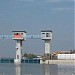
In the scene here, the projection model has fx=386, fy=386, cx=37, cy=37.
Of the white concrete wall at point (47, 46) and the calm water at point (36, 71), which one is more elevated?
the white concrete wall at point (47, 46)

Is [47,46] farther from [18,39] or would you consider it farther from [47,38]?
[18,39]

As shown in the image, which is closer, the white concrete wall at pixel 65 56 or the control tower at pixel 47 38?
the control tower at pixel 47 38

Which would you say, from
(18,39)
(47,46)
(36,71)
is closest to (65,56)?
(47,46)

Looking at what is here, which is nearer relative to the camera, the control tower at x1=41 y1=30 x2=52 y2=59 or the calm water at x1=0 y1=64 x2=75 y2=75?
the calm water at x1=0 y1=64 x2=75 y2=75

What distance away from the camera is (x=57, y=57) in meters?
146

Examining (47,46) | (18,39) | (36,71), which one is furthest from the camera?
(18,39)

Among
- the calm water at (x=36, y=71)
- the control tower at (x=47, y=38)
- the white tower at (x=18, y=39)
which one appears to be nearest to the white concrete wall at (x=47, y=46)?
the control tower at (x=47, y=38)

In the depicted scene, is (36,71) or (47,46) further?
(47,46)

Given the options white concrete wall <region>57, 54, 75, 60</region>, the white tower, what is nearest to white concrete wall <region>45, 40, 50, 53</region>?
the white tower

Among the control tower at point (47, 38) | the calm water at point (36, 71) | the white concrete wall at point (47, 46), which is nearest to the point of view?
the calm water at point (36, 71)

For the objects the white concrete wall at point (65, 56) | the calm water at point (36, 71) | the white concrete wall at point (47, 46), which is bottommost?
the calm water at point (36, 71)

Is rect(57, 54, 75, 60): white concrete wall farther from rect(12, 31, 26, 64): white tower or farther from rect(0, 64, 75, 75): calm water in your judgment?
rect(0, 64, 75, 75): calm water

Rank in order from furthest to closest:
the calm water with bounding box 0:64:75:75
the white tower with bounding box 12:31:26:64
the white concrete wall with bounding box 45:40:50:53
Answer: the white tower with bounding box 12:31:26:64 → the white concrete wall with bounding box 45:40:50:53 → the calm water with bounding box 0:64:75:75

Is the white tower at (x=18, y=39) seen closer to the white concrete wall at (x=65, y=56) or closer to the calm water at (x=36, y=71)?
the white concrete wall at (x=65, y=56)
